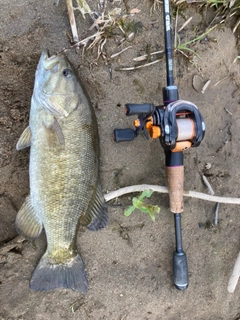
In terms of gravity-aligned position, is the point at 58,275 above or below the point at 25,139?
below

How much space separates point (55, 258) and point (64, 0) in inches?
78.1

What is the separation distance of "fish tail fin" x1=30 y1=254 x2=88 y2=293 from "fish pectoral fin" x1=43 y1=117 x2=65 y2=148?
0.91 m

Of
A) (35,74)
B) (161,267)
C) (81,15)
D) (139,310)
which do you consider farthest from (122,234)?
(81,15)

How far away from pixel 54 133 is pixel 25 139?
10.5 inches

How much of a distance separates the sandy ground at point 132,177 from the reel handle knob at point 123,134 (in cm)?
17

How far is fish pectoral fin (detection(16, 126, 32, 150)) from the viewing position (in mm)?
2779

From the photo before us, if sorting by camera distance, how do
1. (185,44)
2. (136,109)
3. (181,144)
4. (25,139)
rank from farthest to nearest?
1. (185,44)
2. (25,139)
3. (181,144)
4. (136,109)

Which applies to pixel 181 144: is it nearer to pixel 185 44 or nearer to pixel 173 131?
pixel 173 131

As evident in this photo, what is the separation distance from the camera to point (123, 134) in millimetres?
2965

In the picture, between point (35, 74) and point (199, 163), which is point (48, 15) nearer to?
point (35, 74)

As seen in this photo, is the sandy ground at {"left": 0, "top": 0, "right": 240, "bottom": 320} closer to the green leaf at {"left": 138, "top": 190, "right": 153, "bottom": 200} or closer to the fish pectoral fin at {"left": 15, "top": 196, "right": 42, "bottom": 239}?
the fish pectoral fin at {"left": 15, "top": 196, "right": 42, "bottom": 239}

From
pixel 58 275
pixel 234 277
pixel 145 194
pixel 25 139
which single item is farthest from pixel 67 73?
pixel 234 277

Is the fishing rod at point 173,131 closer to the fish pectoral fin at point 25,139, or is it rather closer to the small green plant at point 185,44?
the small green plant at point 185,44

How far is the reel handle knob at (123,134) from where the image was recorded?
9.71ft
